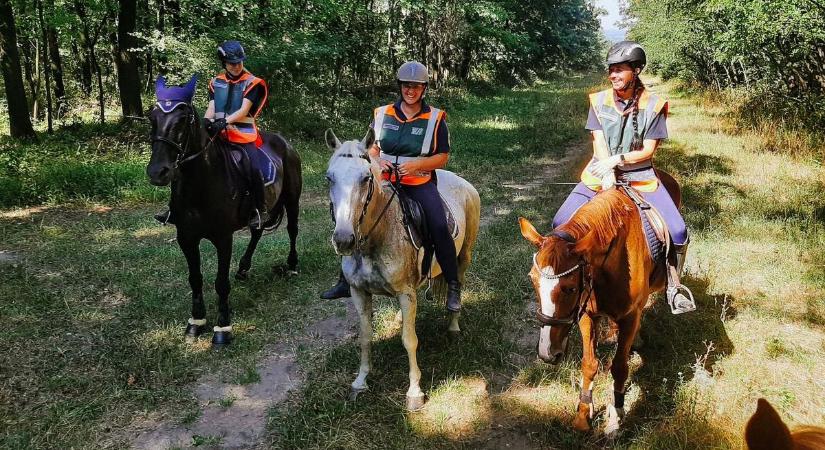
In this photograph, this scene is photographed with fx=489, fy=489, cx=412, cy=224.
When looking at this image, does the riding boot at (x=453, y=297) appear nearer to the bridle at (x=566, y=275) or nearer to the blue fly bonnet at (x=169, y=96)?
the bridle at (x=566, y=275)

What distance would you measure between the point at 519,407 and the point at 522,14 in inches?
1292

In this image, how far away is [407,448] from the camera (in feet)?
11.6

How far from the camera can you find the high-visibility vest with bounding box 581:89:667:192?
3932 millimetres

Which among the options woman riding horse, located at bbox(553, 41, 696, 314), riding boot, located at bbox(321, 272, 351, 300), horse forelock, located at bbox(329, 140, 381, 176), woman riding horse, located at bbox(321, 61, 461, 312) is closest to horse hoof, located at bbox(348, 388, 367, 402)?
riding boot, located at bbox(321, 272, 351, 300)

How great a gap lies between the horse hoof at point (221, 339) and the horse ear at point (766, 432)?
15.8 ft

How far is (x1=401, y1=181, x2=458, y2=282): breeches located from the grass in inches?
41.3

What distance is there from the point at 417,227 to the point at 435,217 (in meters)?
0.19

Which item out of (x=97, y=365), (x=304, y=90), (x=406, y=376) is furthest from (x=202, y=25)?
(x=406, y=376)

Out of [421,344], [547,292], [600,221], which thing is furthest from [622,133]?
[421,344]

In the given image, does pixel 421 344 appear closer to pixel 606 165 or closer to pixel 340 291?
A: pixel 340 291

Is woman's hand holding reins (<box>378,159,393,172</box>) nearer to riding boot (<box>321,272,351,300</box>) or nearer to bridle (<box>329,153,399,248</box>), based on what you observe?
bridle (<box>329,153,399,248</box>)

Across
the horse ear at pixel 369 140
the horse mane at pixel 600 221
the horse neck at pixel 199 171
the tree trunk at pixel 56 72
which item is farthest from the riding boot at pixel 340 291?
the tree trunk at pixel 56 72

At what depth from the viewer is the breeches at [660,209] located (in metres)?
3.84

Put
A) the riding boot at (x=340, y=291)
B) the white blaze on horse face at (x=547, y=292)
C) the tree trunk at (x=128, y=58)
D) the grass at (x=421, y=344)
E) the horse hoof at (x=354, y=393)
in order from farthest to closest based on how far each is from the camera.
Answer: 1. the tree trunk at (x=128, y=58)
2. the riding boot at (x=340, y=291)
3. the horse hoof at (x=354, y=393)
4. the grass at (x=421, y=344)
5. the white blaze on horse face at (x=547, y=292)
